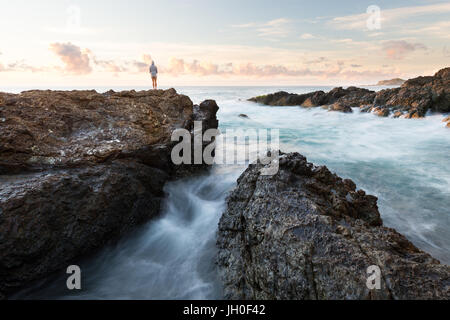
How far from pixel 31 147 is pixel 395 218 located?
760cm

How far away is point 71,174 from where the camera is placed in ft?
14.5

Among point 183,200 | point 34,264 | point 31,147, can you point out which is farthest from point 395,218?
point 31,147

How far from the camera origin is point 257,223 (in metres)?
3.61

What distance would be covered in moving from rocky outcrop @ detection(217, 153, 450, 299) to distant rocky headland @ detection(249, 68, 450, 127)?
634 inches

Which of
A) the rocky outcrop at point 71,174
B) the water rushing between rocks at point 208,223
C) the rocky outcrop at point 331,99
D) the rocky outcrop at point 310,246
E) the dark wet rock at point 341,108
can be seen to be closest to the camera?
the rocky outcrop at point 310,246

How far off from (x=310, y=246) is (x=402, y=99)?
2269 centimetres

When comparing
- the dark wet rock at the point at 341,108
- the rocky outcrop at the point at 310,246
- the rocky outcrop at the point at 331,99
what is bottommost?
the rocky outcrop at the point at 310,246

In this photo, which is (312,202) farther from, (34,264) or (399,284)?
(34,264)

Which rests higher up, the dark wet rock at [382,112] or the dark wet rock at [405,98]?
the dark wet rock at [405,98]

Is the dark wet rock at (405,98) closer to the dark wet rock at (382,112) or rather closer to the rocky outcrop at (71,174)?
the dark wet rock at (382,112)

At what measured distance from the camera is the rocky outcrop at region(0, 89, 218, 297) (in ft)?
12.2

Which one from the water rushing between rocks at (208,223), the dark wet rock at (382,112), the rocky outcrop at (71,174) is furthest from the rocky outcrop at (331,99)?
the rocky outcrop at (71,174)

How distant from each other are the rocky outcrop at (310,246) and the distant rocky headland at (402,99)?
634 inches

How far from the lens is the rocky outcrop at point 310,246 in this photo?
255 centimetres
